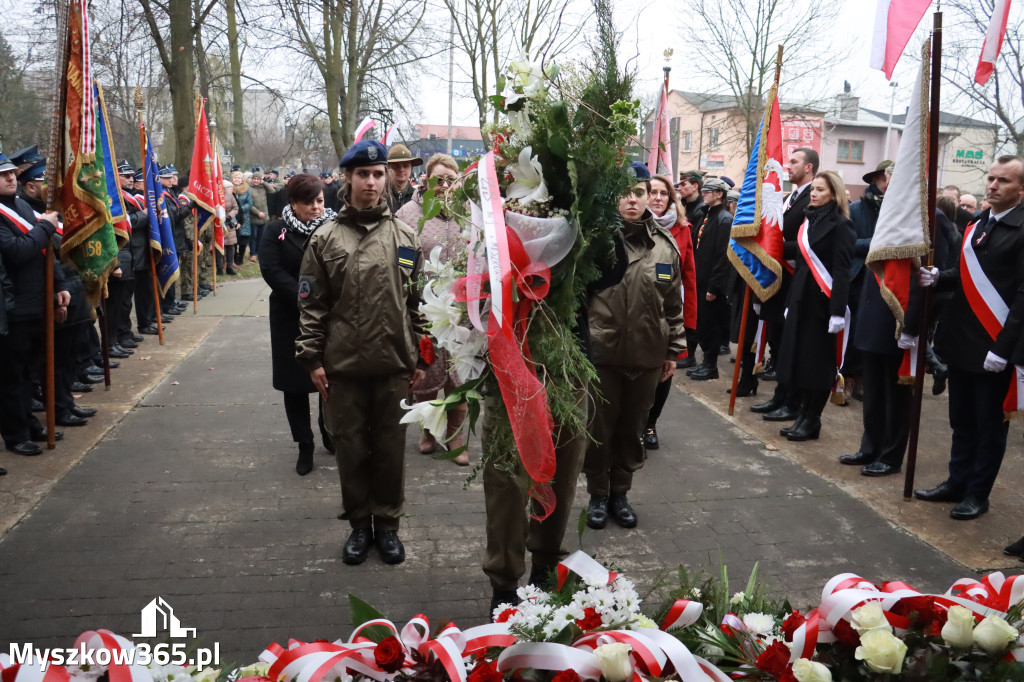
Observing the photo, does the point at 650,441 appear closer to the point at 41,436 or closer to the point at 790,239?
the point at 790,239

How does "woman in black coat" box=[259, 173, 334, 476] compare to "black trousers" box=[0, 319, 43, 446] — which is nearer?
"woman in black coat" box=[259, 173, 334, 476]

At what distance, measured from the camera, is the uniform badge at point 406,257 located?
4224 mm

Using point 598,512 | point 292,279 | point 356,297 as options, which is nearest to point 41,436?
point 292,279

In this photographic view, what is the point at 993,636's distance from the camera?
2059 millimetres

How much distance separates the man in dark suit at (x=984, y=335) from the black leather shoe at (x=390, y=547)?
345 cm

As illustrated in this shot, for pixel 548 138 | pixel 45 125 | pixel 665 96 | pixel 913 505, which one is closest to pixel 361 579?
pixel 548 138

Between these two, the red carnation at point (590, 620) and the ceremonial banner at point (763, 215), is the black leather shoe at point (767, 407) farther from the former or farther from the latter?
the red carnation at point (590, 620)

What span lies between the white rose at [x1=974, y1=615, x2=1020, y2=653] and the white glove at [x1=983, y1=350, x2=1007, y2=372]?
10.5ft

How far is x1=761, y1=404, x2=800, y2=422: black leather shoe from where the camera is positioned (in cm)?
756

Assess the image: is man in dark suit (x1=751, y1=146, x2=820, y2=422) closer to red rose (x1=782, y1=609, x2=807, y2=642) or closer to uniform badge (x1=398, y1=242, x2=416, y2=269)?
uniform badge (x1=398, y1=242, x2=416, y2=269)

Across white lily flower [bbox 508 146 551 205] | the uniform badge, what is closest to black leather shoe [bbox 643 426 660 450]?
the uniform badge

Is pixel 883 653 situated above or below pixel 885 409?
above

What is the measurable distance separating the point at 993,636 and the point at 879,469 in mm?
4196

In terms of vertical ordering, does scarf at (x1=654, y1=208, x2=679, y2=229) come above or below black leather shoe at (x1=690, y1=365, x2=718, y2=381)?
above
